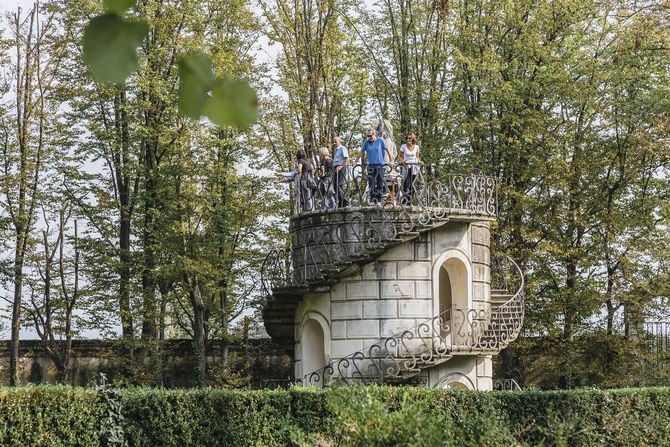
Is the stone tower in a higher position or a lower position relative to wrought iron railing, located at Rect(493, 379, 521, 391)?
higher

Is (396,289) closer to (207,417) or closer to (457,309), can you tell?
(457,309)

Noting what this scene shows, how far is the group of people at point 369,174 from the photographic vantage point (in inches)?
808

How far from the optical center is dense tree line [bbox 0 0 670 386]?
2742cm

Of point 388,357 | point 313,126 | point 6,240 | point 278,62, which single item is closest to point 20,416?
point 388,357

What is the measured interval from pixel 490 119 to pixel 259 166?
6890 mm

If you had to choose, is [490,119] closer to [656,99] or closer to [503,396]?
[656,99]

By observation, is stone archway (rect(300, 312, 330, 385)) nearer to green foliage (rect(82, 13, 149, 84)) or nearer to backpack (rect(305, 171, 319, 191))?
backpack (rect(305, 171, 319, 191))

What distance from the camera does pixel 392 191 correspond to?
20438 mm

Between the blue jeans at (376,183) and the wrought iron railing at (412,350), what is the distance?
263cm

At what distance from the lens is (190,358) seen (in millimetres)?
29625

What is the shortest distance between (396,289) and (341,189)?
235 centimetres

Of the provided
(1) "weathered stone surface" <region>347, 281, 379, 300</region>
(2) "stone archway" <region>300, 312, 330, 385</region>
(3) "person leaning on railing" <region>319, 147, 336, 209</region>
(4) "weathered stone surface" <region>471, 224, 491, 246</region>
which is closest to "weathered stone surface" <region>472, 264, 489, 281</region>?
(4) "weathered stone surface" <region>471, 224, 491, 246</region>

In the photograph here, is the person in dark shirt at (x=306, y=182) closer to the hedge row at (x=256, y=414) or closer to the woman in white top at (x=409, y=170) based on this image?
the woman in white top at (x=409, y=170)

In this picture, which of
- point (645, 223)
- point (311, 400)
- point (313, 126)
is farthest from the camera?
point (313, 126)
